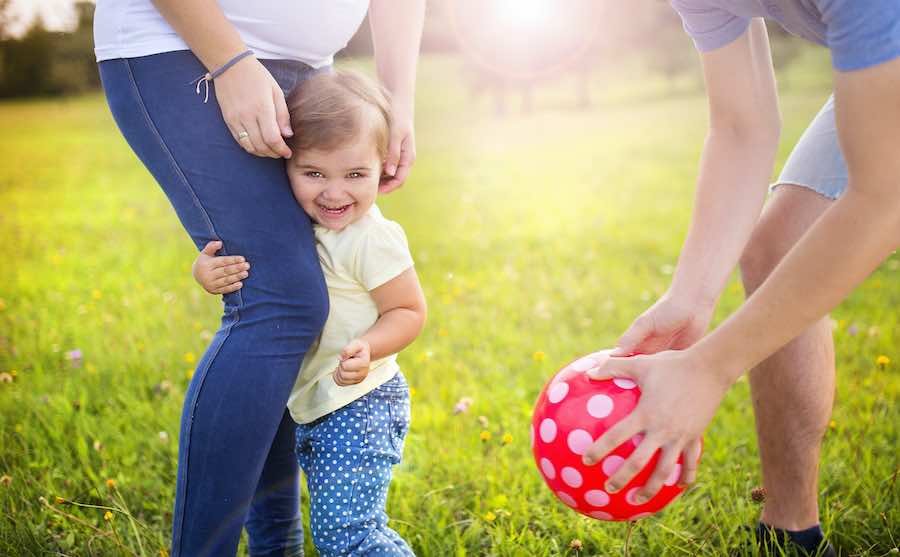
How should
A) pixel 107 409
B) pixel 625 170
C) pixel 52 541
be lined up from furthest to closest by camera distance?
1. pixel 625 170
2. pixel 107 409
3. pixel 52 541

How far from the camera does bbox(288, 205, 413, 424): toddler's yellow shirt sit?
1885 mm

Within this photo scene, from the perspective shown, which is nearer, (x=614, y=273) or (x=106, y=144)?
(x=614, y=273)

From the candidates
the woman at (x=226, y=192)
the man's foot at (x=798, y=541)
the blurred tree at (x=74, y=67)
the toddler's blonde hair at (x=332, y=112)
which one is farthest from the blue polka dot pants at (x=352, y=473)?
the blurred tree at (x=74, y=67)

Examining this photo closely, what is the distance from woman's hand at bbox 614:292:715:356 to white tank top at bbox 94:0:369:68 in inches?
37.3

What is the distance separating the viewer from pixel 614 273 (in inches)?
202

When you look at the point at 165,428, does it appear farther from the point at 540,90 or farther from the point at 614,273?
the point at 540,90

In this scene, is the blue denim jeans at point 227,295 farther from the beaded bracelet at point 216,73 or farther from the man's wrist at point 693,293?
the man's wrist at point 693,293

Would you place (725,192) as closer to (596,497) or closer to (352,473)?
(596,497)

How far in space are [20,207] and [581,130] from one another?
38.2 ft

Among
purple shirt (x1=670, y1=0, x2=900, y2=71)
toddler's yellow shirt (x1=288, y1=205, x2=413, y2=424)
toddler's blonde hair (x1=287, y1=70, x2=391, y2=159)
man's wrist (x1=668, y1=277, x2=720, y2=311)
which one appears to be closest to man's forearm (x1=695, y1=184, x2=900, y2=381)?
purple shirt (x1=670, y1=0, x2=900, y2=71)

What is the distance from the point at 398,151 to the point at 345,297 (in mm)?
366

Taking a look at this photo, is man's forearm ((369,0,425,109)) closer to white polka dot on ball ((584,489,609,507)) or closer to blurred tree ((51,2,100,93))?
white polka dot on ball ((584,489,609,507))

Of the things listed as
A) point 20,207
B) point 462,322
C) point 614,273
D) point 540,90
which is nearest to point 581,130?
point 20,207

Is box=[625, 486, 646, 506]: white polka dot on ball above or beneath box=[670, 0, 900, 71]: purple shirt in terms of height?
beneath
